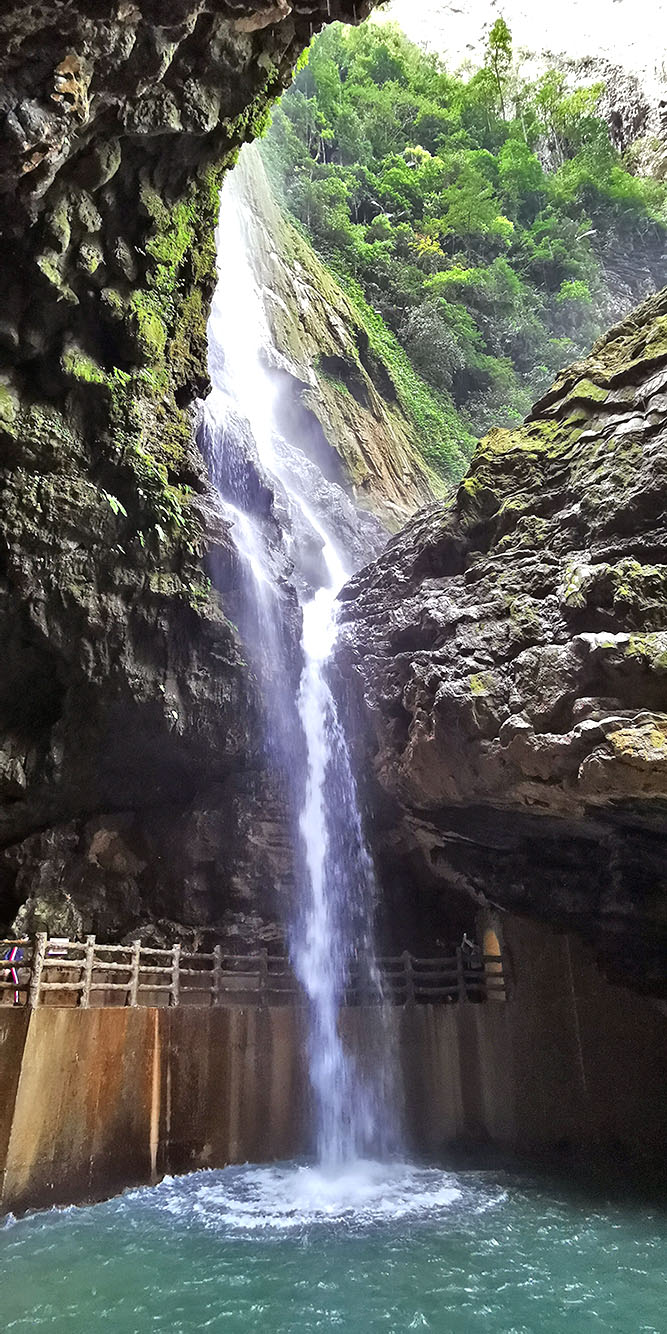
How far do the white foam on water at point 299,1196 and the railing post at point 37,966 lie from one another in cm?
300

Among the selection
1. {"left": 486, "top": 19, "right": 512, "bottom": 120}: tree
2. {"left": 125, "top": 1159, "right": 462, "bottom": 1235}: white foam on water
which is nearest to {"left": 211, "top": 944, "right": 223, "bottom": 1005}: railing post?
{"left": 125, "top": 1159, "right": 462, "bottom": 1235}: white foam on water

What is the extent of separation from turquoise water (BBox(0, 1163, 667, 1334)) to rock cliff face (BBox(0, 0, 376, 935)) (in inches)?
220

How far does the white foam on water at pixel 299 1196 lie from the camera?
9.29 meters

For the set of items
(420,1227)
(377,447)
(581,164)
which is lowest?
(420,1227)

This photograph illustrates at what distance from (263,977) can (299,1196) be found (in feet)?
11.9

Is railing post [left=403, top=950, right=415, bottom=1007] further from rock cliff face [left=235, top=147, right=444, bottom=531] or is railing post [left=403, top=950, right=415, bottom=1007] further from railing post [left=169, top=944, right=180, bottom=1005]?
rock cliff face [left=235, top=147, right=444, bottom=531]

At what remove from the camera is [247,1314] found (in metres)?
6.62

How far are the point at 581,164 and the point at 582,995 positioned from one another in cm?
3558

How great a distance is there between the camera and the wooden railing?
10844 mm

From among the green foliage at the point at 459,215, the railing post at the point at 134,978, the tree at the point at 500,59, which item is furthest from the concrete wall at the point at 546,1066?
the tree at the point at 500,59

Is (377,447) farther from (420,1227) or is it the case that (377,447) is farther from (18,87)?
(420,1227)

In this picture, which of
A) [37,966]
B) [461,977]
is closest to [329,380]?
[461,977]

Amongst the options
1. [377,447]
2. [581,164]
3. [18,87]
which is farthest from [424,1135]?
[581,164]

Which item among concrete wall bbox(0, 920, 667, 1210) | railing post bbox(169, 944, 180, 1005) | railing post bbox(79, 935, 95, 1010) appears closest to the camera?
concrete wall bbox(0, 920, 667, 1210)
